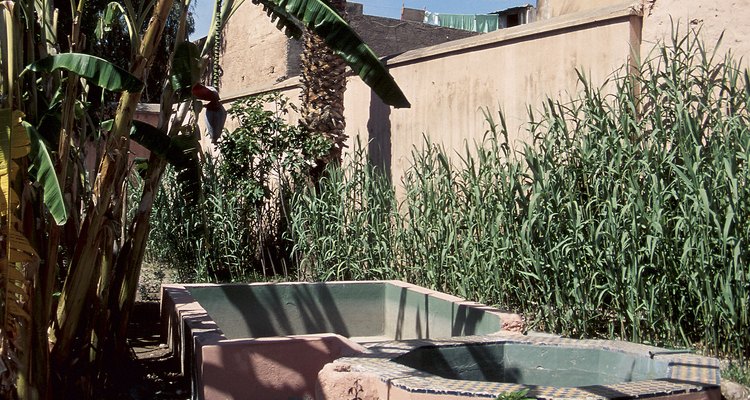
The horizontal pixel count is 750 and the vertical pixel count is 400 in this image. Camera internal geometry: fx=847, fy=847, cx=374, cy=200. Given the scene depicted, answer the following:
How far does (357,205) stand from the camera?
9.42 meters

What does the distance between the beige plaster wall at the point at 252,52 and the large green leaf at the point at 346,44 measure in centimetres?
1005

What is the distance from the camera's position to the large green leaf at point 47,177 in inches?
176

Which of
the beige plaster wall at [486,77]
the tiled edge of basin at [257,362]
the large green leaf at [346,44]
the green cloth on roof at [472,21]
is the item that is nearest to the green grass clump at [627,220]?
the beige plaster wall at [486,77]

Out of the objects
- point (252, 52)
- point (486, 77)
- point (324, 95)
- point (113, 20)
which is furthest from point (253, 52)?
point (113, 20)

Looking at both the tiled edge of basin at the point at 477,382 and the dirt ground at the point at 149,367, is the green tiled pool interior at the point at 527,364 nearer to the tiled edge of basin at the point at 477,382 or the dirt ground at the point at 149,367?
the tiled edge of basin at the point at 477,382

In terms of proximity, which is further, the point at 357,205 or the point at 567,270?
the point at 357,205

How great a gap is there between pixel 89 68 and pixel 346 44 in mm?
1566

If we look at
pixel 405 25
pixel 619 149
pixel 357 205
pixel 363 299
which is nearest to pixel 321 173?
pixel 357 205

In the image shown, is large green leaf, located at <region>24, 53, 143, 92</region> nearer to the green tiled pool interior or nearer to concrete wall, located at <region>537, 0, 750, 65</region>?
the green tiled pool interior

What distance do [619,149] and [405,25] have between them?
12.1 metres

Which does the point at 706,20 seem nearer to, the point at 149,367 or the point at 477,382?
the point at 477,382

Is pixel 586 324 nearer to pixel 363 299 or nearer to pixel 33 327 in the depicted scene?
pixel 363 299

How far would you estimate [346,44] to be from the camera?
17.6 ft

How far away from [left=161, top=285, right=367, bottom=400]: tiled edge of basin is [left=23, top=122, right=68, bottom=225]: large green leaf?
1.21 m
